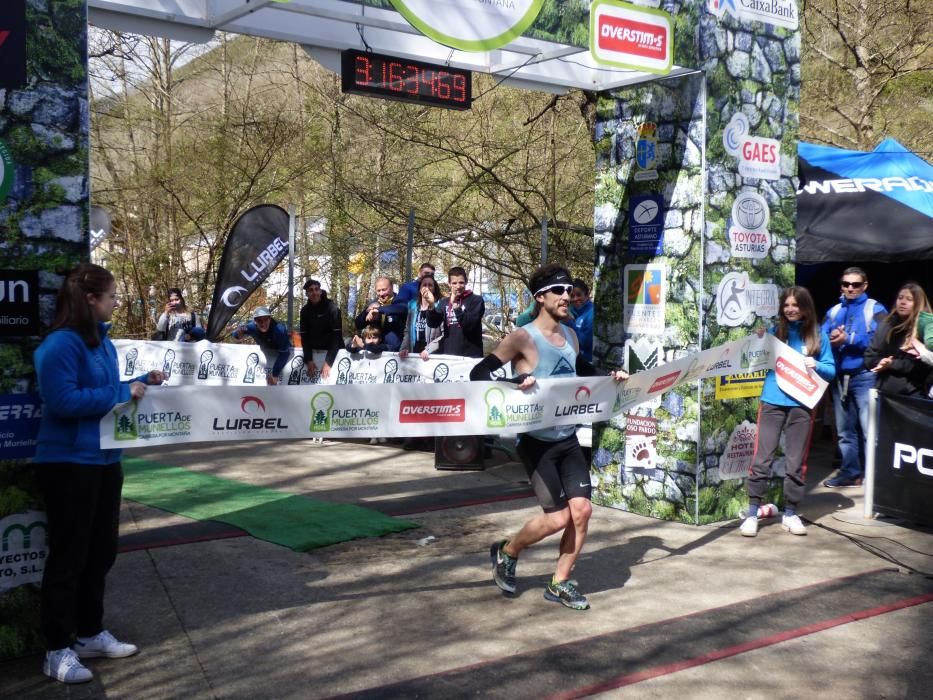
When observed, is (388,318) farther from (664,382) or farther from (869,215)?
(869,215)

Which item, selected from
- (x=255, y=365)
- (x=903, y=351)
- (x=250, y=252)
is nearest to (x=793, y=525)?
(x=903, y=351)

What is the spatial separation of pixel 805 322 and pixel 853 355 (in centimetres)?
250

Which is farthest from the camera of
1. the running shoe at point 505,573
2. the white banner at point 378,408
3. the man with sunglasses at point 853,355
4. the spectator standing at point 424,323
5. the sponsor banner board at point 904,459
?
the spectator standing at point 424,323

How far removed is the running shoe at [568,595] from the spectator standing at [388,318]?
19.6 feet

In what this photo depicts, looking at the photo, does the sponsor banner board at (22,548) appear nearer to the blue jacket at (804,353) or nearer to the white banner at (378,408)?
the white banner at (378,408)

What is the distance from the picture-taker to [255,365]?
1267cm

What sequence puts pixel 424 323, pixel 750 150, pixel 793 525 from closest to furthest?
pixel 793 525 < pixel 750 150 < pixel 424 323

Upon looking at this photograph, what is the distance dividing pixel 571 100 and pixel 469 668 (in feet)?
44.4

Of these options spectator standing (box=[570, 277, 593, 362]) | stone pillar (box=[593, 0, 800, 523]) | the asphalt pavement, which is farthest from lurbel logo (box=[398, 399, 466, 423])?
spectator standing (box=[570, 277, 593, 362])

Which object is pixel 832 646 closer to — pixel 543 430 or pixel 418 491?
pixel 543 430

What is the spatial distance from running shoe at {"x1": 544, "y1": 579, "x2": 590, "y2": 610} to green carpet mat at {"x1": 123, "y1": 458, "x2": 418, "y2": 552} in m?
1.99

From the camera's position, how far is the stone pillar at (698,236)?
25.5 feet

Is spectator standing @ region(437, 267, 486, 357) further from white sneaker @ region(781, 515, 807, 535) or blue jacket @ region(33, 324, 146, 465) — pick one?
blue jacket @ region(33, 324, 146, 465)

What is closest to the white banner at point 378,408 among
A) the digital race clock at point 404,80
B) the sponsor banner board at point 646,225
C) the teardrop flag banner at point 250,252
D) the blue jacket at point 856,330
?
the sponsor banner board at point 646,225
